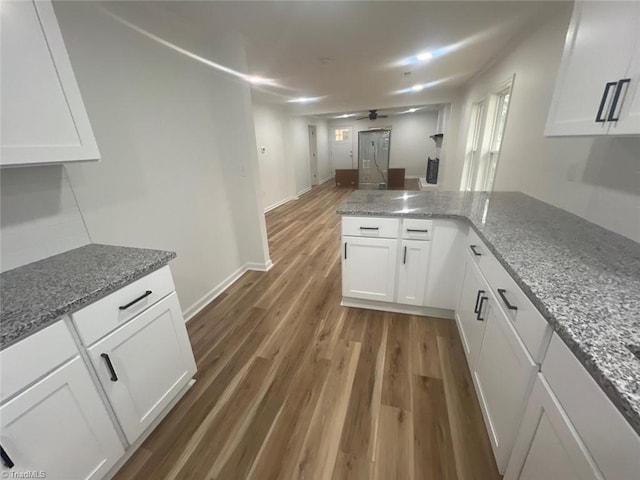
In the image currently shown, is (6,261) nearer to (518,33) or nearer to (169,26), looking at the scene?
(169,26)

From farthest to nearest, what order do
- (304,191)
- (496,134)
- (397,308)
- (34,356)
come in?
(304,191), (496,134), (397,308), (34,356)

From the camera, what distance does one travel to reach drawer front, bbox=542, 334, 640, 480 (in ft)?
1.55

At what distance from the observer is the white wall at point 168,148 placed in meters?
1.50

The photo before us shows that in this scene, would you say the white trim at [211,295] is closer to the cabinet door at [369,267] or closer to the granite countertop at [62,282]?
the granite countertop at [62,282]

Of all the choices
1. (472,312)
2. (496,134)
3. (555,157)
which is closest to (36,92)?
(472,312)

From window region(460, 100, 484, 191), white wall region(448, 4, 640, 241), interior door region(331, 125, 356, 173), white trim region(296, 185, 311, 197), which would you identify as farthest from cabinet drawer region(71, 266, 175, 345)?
interior door region(331, 125, 356, 173)

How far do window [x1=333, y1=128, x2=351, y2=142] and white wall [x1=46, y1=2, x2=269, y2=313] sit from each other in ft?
27.0

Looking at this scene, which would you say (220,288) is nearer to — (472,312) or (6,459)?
(6,459)

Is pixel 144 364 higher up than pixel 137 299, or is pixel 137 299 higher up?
pixel 137 299

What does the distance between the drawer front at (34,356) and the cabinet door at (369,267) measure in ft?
5.31

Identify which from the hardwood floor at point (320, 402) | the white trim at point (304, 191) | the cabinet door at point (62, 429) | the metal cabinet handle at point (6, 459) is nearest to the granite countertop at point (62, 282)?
the cabinet door at point (62, 429)

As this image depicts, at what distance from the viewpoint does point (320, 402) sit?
146 cm

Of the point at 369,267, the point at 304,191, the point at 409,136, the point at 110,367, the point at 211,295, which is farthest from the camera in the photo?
the point at 409,136

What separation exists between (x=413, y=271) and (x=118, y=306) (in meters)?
1.83
